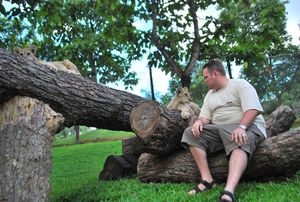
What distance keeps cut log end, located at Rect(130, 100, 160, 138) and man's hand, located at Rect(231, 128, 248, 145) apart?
1.33 meters

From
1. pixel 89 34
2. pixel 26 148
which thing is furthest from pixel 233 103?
pixel 89 34

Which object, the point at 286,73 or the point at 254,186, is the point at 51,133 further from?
the point at 286,73

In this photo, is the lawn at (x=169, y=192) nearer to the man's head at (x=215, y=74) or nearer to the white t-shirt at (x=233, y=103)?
the white t-shirt at (x=233, y=103)

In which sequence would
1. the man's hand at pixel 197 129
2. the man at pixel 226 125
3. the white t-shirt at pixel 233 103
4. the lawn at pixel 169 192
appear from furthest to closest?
the man's hand at pixel 197 129 → the white t-shirt at pixel 233 103 → the man at pixel 226 125 → the lawn at pixel 169 192

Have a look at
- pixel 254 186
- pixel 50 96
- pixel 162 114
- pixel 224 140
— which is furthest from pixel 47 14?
pixel 254 186

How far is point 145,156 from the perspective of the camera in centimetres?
563

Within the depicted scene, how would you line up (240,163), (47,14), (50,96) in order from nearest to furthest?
(240,163) → (50,96) → (47,14)

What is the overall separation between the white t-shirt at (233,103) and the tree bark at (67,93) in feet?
5.34

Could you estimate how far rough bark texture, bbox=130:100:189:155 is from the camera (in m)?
4.82

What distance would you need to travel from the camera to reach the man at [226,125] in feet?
12.9

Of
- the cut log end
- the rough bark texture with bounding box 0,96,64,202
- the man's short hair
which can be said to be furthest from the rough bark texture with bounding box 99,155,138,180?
the man's short hair

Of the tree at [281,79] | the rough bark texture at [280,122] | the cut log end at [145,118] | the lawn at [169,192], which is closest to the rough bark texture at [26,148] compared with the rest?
the lawn at [169,192]

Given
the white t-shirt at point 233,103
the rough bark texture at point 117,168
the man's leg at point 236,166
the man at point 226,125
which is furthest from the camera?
the rough bark texture at point 117,168

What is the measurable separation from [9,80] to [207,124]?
9.35 feet
